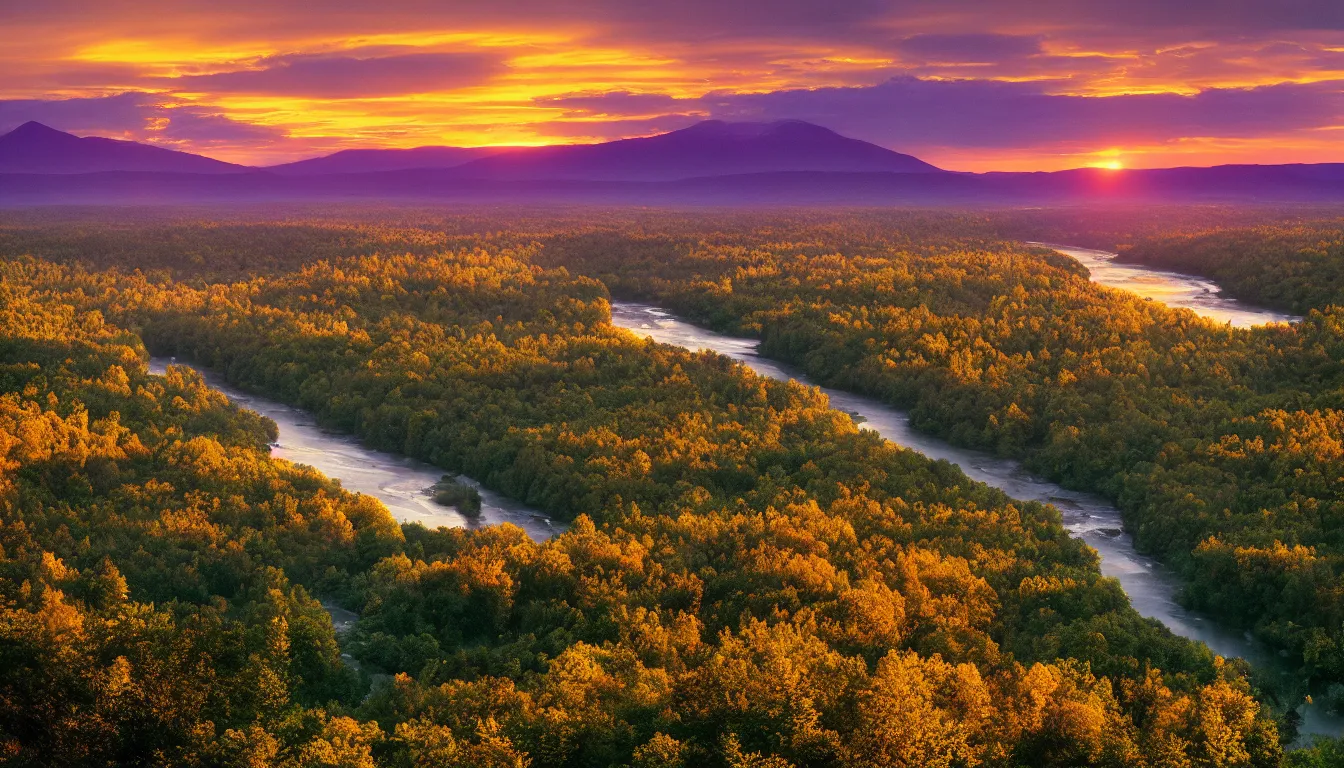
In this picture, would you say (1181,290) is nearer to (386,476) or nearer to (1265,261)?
(1265,261)

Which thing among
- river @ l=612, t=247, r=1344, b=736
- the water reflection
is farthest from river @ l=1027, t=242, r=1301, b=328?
the water reflection

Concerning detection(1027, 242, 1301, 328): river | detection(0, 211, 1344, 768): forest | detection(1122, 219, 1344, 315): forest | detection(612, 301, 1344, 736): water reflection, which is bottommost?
detection(612, 301, 1344, 736): water reflection

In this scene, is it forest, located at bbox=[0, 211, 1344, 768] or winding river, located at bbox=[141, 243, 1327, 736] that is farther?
winding river, located at bbox=[141, 243, 1327, 736]

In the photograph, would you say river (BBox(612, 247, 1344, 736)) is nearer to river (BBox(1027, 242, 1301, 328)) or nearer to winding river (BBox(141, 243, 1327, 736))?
winding river (BBox(141, 243, 1327, 736))

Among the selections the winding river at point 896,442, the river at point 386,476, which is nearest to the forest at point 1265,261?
the winding river at point 896,442

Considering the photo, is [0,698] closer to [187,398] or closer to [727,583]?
[727,583]

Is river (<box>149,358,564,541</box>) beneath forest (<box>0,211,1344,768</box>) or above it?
beneath
